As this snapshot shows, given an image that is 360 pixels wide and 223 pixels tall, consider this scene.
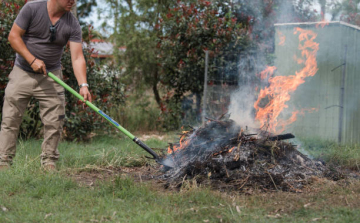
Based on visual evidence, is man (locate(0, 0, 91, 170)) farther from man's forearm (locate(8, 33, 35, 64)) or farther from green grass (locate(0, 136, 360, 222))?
green grass (locate(0, 136, 360, 222))

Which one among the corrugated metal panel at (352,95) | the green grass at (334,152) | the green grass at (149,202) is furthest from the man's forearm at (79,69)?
the corrugated metal panel at (352,95)

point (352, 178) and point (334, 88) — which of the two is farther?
point (334, 88)

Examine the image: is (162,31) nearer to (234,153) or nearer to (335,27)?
(335,27)

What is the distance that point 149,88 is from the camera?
12.0 meters

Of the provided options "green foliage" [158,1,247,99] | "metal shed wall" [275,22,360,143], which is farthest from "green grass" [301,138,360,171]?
"green foliage" [158,1,247,99]

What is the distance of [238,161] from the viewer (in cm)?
440

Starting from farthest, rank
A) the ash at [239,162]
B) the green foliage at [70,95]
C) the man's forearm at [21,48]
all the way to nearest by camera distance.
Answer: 1. the green foliage at [70,95]
2. the man's forearm at [21,48]
3. the ash at [239,162]

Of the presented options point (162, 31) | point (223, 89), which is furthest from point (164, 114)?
point (162, 31)

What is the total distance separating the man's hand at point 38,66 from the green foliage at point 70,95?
7.08 feet

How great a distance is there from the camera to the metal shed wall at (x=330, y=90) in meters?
7.78

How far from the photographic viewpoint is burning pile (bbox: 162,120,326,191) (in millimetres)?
4207

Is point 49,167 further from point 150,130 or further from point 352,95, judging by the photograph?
point 352,95

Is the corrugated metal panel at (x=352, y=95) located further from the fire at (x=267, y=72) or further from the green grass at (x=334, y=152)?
the fire at (x=267, y=72)

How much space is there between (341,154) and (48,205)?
448 centimetres
